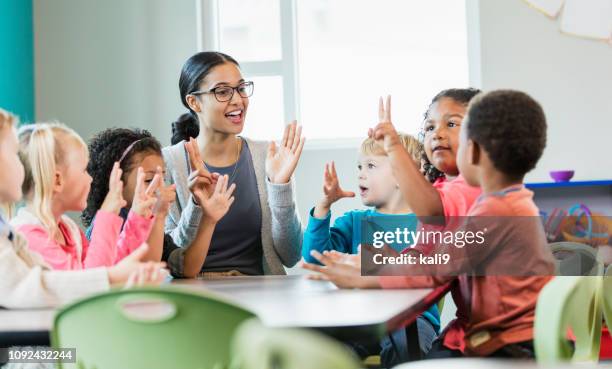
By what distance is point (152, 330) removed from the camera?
1207mm

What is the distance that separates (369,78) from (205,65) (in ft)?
6.74

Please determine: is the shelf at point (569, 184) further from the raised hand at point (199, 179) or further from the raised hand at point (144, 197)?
the raised hand at point (144, 197)

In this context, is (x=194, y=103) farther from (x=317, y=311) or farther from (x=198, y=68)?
(x=317, y=311)

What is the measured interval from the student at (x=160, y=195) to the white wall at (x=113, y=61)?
186 cm

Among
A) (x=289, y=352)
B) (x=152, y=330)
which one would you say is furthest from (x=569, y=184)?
(x=289, y=352)

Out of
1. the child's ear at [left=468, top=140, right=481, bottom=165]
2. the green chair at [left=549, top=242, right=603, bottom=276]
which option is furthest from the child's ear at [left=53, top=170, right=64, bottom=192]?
the green chair at [left=549, top=242, right=603, bottom=276]

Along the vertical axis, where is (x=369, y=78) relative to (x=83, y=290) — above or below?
above

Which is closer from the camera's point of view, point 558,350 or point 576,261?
point 558,350

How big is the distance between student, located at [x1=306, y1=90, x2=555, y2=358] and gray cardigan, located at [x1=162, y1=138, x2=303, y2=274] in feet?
2.48

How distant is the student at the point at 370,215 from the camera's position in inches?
93.9

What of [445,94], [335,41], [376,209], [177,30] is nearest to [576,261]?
[376,209]

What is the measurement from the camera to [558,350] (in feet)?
4.47

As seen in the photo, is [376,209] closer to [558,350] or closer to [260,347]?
[558,350]

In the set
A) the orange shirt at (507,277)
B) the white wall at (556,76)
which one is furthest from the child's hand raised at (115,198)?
the white wall at (556,76)
